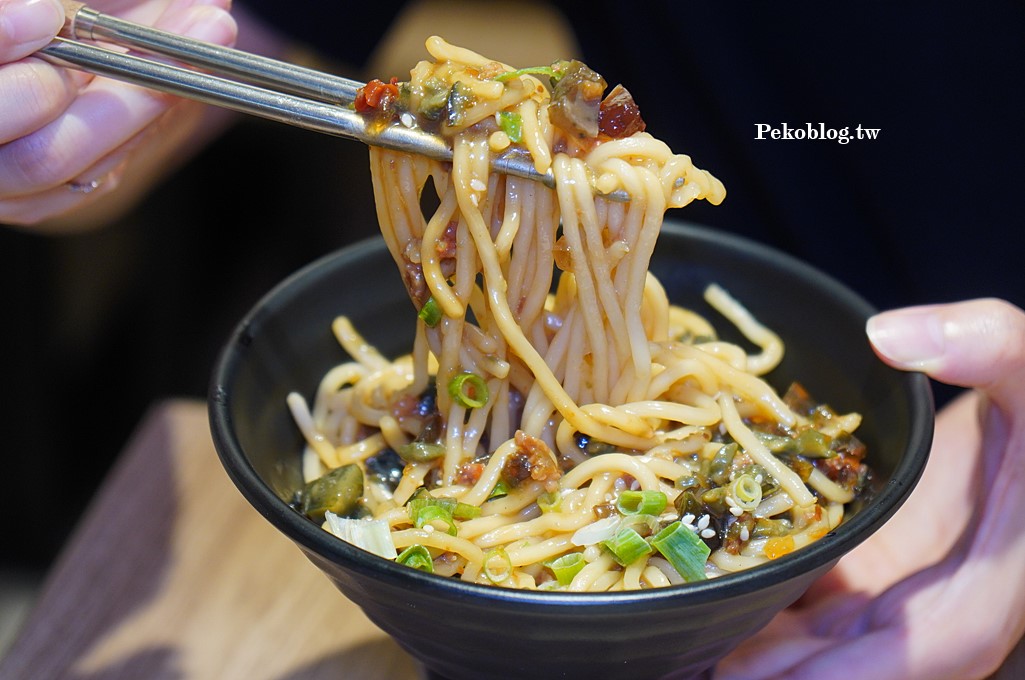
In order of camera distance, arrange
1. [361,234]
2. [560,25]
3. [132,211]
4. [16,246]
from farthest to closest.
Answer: [560,25] < [361,234] < [132,211] < [16,246]

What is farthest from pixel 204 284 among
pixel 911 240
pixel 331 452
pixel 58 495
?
pixel 911 240

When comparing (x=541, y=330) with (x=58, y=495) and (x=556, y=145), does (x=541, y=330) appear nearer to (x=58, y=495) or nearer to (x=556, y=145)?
(x=556, y=145)

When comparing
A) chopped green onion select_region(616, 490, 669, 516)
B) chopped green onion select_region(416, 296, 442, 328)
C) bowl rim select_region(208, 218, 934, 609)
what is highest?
chopped green onion select_region(416, 296, 442, 328)

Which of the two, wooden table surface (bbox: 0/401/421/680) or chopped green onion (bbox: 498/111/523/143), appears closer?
chopped green onion (bbox: 498/111/523/143)

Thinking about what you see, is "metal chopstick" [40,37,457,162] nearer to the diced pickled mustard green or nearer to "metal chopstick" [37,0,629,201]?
"metal chopstick" [37,0,629,201]

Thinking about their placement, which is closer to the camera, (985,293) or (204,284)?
(985,293)

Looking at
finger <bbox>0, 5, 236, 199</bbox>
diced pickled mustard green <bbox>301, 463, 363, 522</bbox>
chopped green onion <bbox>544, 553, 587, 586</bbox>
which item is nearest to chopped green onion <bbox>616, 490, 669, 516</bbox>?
chopped green onion <bbox>544, 553, 587, 586</bbox>

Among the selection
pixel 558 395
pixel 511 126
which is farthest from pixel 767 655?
pixel 511 126

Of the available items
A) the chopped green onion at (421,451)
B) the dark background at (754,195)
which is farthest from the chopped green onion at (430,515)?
the dark background at (754,195)
